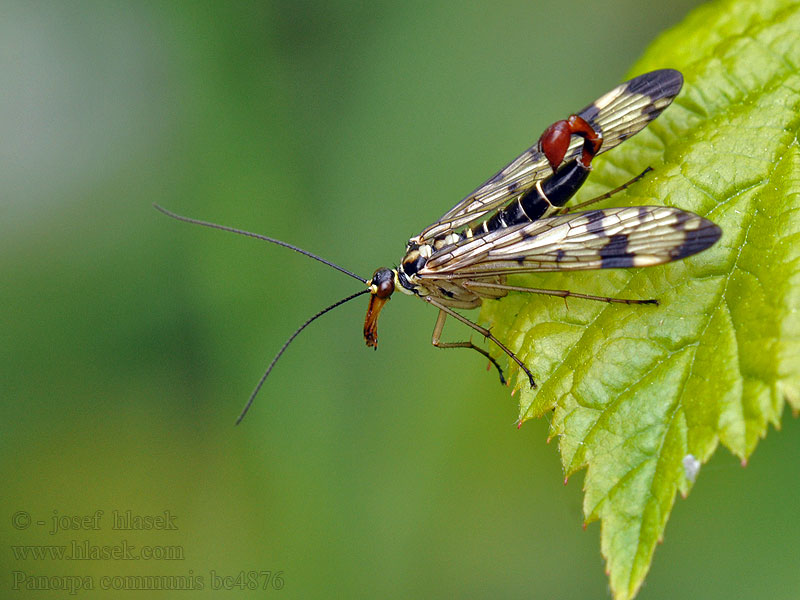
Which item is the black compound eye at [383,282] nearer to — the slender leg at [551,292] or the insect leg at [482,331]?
the insect leg at [482,331]

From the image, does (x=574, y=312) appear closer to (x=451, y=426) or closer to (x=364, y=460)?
(x=451, y=426)

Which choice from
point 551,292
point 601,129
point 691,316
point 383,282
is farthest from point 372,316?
point 691,316

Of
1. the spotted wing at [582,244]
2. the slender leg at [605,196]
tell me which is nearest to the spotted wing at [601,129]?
the slender leg at [605,196]

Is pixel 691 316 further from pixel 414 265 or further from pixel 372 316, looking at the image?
pixel 372 316

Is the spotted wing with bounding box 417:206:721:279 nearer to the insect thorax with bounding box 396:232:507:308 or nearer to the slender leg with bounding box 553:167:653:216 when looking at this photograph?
the insect thorax with bounding box 396:232:507:308

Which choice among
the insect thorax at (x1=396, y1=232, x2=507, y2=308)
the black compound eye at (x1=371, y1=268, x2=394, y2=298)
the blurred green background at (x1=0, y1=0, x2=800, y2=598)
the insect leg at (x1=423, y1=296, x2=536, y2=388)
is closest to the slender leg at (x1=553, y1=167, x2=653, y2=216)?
the insect thorax at (x1=396, y1=232, x2=507, y2=308)

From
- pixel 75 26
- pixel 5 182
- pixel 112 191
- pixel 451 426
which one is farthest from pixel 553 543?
pixel 75 26

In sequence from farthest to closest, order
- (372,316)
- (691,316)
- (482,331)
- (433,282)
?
(372,316) < (433,282) < (482,331) < (691,316)
